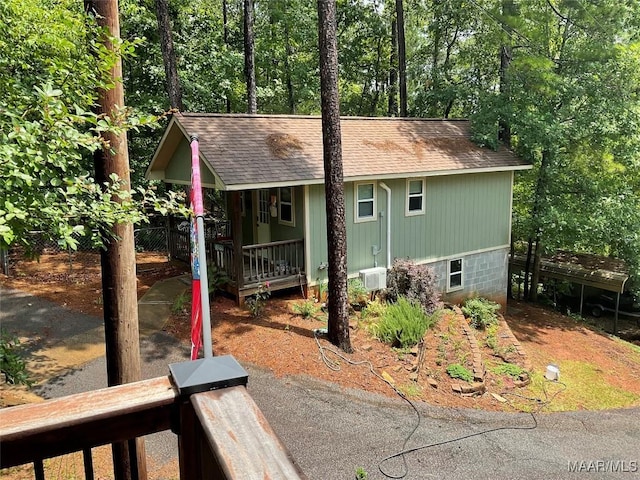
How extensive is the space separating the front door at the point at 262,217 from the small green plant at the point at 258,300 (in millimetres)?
2271

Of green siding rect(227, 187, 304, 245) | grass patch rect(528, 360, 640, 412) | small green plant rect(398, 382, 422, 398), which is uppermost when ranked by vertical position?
green siding rect(227, 187, 304, 245)

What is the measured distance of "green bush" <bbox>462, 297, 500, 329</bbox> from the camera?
Result: 12.7 metres

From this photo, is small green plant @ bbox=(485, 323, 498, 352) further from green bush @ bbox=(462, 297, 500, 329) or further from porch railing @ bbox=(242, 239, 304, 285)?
porch railing @ bbox=(242, 239, 304, 285)

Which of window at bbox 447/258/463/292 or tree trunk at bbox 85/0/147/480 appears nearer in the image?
tree trunk at bbox 85/0/147/480

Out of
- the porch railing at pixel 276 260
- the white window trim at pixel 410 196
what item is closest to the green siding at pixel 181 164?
the porch railing at pixel 276 260

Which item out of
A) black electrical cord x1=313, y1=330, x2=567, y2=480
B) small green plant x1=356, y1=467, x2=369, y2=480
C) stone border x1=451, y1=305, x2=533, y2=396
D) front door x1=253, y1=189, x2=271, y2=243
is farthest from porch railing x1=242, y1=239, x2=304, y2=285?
small green plant x1=356, y1=467, x2=369, y2=480

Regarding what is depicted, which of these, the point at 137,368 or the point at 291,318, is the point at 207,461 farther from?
the point at 291,318

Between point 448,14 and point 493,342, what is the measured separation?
14921mm

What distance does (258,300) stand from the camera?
11148 mm

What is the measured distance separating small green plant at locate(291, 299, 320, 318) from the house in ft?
2.14

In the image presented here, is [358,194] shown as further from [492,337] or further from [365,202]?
[492,337]

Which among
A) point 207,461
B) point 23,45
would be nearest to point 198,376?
point 207,461

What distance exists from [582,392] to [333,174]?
22.0ft

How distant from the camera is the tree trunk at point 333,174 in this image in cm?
846
